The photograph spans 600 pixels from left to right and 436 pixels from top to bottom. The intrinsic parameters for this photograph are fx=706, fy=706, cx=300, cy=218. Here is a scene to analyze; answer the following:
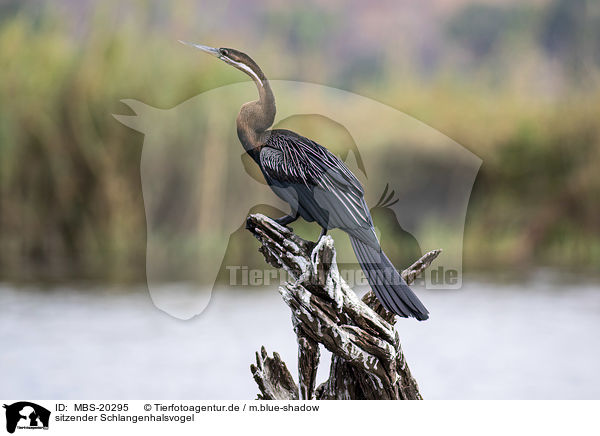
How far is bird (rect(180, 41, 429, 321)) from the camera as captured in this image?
2.75 m

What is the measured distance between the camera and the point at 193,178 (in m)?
5.77

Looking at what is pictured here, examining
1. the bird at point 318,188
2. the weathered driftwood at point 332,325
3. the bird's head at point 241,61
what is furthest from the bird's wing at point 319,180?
the bird's head at point 241,61

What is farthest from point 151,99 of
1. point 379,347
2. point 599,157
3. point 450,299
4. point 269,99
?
point 599,157

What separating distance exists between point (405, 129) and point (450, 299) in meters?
1.47

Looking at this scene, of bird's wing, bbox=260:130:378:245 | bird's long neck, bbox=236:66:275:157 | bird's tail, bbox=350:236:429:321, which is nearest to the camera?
bird's tail, bbox=350:236:429:321

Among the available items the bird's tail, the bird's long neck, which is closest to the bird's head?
the bird's long neck

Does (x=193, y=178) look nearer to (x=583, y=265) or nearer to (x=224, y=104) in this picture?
(x=224, y=104)

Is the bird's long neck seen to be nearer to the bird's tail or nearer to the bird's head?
the bird's head

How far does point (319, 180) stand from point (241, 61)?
0.64 meters

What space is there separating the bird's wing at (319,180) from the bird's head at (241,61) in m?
0.26

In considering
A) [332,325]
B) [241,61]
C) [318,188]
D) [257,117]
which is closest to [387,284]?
[332,325]

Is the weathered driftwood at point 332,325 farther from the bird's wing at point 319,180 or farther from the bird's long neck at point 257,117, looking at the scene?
the bird's long neck at point 257,117
